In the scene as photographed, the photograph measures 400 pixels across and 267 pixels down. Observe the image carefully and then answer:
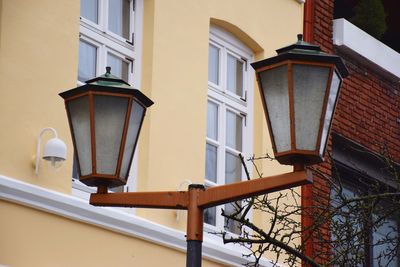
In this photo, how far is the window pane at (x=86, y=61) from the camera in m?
12.8

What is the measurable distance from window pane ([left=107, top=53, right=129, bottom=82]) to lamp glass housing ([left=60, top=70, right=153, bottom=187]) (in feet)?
14.3

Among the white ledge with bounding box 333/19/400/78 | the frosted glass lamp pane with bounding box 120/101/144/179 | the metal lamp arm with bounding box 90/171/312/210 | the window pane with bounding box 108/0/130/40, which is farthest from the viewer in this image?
the white ledge with bounding box 333/19/400/78

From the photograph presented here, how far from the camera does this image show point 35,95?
38.5ft

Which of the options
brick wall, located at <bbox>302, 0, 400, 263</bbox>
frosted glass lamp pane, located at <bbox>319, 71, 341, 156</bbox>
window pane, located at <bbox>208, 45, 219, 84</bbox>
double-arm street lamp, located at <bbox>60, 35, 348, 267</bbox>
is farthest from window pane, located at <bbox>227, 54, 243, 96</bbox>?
frosted glass lamp pane, located at <bbox>319, 71, 341, 156</bbox>

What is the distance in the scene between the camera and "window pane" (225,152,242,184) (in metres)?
14.8

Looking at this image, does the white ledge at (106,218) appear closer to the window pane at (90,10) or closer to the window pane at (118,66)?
the window pane at (118,66)

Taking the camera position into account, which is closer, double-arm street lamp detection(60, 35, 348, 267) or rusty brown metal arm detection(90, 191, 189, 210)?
double-arm street lamp detection(60, 35, 348, 267)

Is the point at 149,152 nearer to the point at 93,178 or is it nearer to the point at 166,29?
the point at 166,29

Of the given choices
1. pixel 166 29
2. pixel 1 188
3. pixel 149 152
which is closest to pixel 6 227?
pixel 1 188

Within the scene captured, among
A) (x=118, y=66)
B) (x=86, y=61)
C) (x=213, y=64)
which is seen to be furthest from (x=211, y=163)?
(x=86, y=61)

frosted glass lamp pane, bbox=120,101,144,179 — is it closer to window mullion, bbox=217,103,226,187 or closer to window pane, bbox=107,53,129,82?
window pane, bbox=107,53,129,82

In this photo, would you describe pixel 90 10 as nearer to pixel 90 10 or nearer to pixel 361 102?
pixel 90 10

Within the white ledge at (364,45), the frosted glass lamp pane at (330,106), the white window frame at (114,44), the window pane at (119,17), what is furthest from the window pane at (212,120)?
the frosted glass lamp pane at (330,106)

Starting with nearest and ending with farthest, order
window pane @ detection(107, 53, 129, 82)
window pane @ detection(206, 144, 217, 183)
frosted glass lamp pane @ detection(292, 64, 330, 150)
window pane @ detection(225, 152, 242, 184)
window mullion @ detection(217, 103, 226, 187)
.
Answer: frosted glass lamp pane @ detection(292, 64, 330, 150), window pane @ detection(107, 53, 129, 82), window pane @ detection(206, 144, 217, 183), window mullion @ detection(217, 103, 226, 187), window pane @ detection(225, 152, 242, 184)
